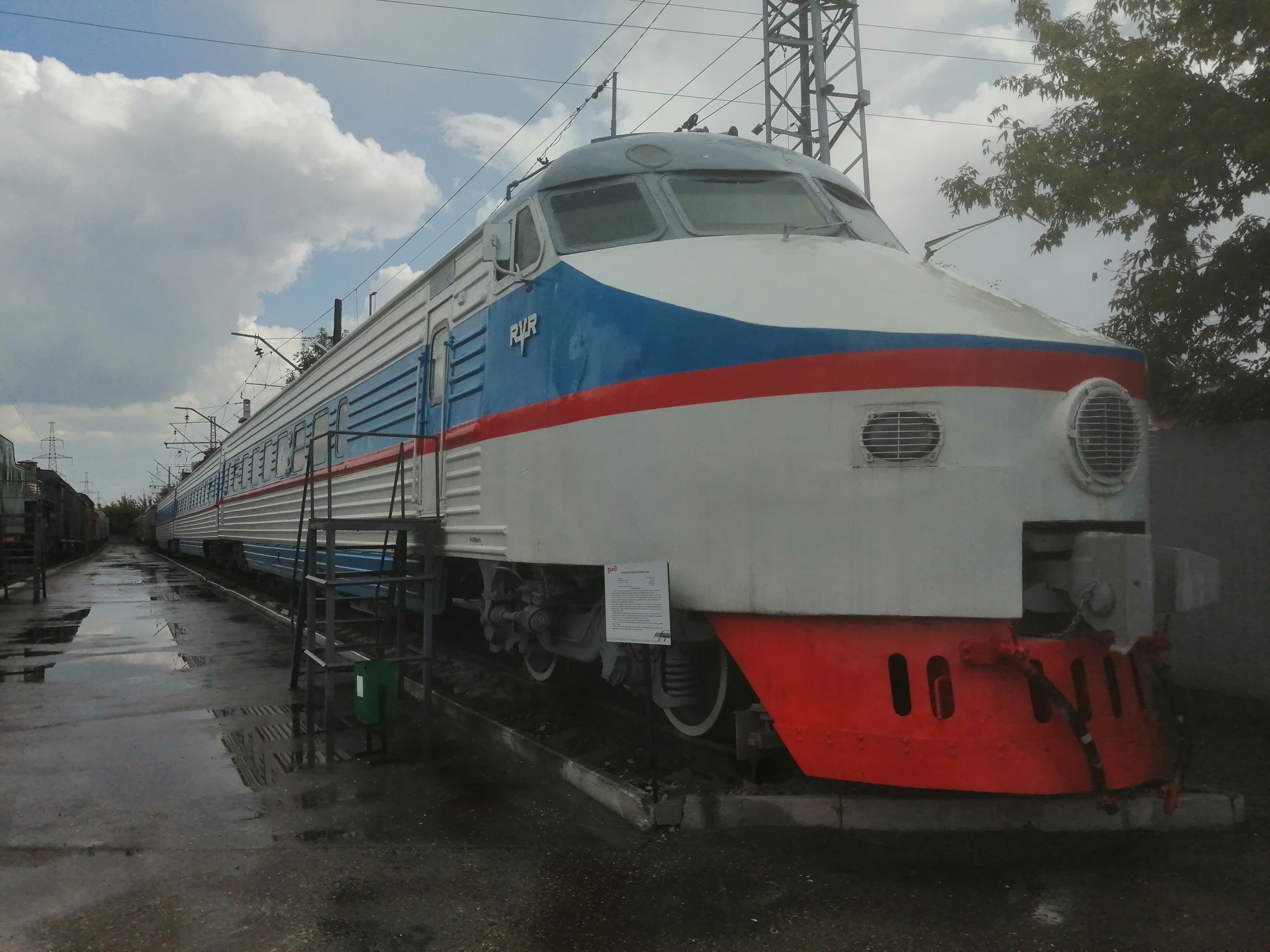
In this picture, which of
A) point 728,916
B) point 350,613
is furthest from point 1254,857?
point 350,613

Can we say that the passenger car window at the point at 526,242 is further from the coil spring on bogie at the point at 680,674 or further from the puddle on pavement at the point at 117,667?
the puddle on pavement at the point at 117,667

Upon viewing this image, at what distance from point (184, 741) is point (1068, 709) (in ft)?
18.5

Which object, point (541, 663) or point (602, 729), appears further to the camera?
point (541, 663)

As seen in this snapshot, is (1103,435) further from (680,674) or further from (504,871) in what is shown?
(504,871)

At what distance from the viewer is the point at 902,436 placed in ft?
13.4

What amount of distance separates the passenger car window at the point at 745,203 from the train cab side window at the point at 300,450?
8059 millimetres

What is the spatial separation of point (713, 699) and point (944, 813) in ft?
4.76

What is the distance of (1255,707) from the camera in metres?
6.21

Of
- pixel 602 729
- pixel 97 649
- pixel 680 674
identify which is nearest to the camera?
pixel 680 674

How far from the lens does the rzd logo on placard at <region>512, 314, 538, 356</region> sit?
569 cm

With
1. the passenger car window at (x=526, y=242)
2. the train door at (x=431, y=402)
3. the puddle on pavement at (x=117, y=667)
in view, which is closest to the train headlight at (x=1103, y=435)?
the passenger car window at (x=526, y=242)

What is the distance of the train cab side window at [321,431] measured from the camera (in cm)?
1123

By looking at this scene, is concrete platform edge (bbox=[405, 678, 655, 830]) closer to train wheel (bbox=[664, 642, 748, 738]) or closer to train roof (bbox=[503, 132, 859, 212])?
train wheel (bbox=[664, 642, 748, 738])

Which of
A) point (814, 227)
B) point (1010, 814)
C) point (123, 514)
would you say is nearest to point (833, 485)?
point (1010, 814)
